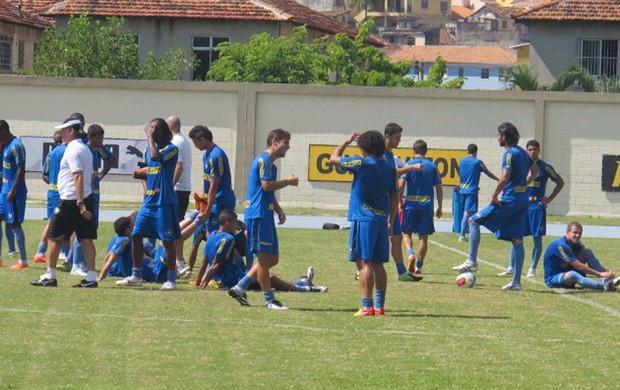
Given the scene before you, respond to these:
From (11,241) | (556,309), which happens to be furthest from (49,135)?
(556,309)

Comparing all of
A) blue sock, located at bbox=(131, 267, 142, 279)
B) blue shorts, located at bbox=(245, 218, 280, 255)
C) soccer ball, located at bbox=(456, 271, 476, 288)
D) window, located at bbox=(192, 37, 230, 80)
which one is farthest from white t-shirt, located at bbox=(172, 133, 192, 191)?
window, located at bbox=(192, 37, 230, 80)

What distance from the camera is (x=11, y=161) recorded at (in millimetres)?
18047

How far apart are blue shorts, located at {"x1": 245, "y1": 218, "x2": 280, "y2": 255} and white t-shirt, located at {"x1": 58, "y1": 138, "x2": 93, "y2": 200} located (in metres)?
2.24

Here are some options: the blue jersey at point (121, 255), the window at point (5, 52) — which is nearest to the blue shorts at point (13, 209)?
the blue jersey at point (121, 255)

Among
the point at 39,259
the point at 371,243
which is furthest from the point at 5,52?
the point at 371,243

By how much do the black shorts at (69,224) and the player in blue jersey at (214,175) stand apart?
146 cm

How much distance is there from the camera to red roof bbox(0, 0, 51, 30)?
179 ft

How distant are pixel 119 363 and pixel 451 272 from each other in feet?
30.6

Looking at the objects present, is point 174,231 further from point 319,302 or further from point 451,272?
point 451,272

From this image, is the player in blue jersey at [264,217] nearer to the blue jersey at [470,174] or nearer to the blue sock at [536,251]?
the blue sock at [536,251]

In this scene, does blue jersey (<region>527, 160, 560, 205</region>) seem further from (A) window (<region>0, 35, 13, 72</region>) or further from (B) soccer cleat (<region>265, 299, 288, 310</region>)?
(A) window (<region>0, 35, 13, 72</region>)

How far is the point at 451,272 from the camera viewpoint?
1939 cm

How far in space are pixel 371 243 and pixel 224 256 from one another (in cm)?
264

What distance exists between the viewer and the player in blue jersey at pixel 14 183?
707 inches
